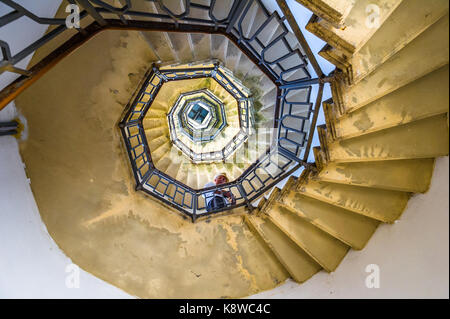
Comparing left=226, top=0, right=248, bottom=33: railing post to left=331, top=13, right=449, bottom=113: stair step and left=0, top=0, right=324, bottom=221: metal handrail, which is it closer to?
left=0, top=0, right=324, bottom=221: metal handrail

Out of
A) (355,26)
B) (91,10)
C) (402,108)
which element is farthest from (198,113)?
(402,108)

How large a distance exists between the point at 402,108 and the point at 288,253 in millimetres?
3028

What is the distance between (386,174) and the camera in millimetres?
3229

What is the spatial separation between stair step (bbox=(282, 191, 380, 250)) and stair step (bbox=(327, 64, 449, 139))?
1328 millimetres

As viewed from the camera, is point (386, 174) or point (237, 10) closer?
point (237, 10)

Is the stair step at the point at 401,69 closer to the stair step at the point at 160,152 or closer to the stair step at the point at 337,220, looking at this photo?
the stair step at the point at 337,220

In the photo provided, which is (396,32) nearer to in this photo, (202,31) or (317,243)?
(202,31)

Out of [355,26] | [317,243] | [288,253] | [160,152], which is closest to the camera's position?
[355,26]

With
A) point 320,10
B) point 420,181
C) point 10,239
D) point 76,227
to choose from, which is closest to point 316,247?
point 420,181

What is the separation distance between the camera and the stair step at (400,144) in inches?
103

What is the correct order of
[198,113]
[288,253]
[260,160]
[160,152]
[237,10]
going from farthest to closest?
[198,113], [160,152], [260,160], [288,253], [237,10]

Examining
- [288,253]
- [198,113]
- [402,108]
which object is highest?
[198,113]

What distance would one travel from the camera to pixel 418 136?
2.72 metres

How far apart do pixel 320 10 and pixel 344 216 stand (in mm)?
2977
